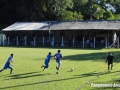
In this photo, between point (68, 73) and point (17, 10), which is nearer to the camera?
point (68, 73)

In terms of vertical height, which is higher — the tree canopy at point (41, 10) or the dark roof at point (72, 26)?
the tree canopy at point (41, 10)

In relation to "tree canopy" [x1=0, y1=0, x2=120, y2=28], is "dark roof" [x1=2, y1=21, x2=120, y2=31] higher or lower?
lower

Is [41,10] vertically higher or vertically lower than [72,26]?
higher

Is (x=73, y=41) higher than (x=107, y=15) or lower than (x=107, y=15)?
lower

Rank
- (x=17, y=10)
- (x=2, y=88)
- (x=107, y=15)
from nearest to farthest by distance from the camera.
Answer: (x=2, y=88) < (x=17, y=10) < (x=107, y=15)

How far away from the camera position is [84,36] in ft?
157

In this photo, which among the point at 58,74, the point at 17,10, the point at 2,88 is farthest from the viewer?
the point at 17,10

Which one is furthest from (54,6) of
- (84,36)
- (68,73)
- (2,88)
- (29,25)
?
(2,88)

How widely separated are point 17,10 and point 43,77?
4819 centimetres

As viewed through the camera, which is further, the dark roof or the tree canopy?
the tree canopy

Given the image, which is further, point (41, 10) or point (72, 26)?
point (41, 10)

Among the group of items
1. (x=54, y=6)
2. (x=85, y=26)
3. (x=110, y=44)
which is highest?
(x=54, y=6)

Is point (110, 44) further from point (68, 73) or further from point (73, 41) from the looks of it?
point (68, 73)

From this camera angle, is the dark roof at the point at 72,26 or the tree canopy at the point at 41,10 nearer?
the dark roof at the point at 72,26
